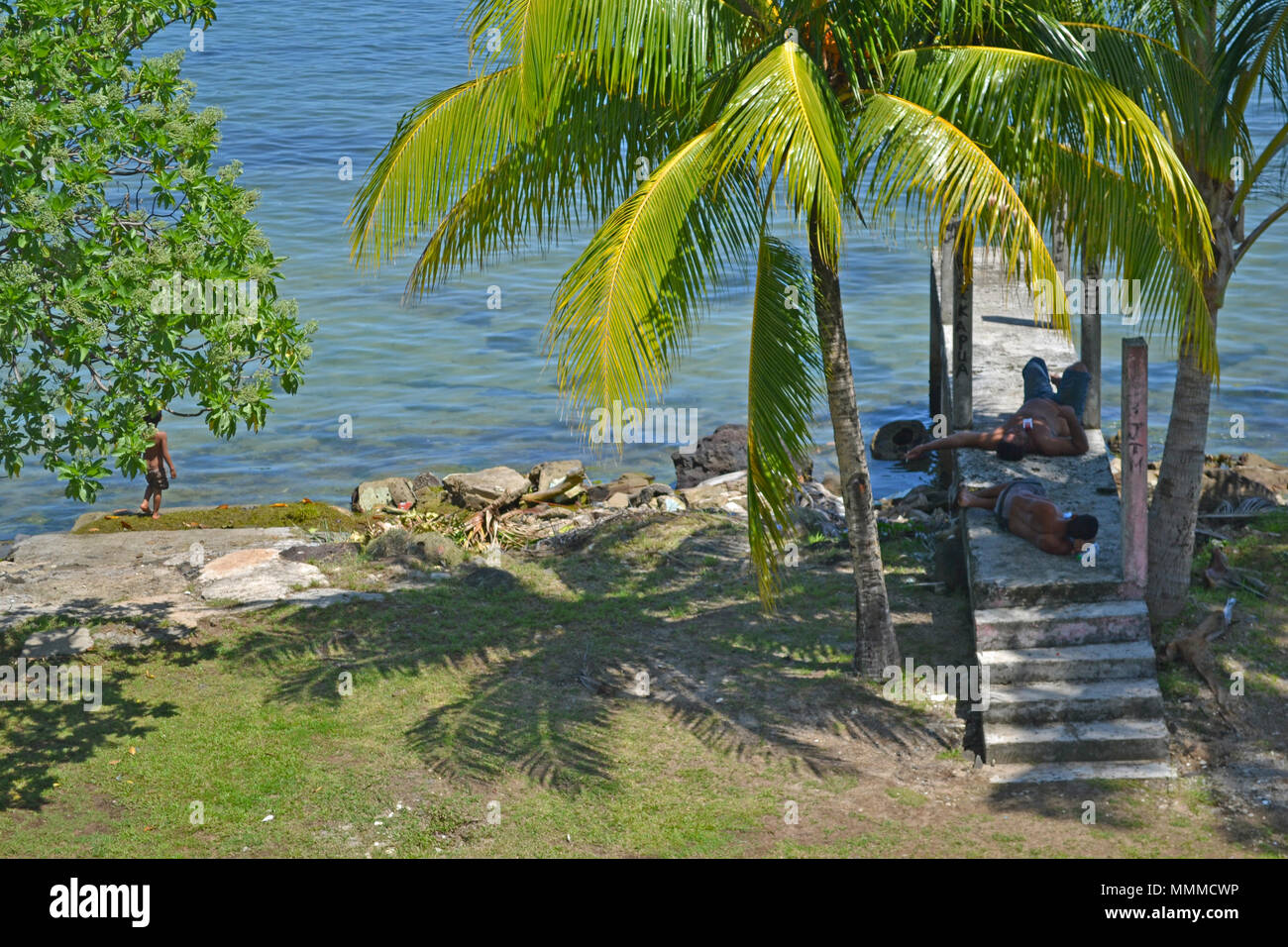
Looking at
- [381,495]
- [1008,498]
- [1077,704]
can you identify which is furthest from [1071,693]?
[381,495]

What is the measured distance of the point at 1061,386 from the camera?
13.7 m

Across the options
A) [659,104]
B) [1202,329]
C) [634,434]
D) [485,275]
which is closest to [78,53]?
[659,104]

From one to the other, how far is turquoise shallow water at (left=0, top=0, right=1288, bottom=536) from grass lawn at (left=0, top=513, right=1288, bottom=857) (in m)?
8.45

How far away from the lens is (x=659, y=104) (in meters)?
9.89

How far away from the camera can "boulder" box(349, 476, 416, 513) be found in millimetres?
18672

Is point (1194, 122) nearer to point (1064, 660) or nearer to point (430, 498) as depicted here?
point (1064, 660)

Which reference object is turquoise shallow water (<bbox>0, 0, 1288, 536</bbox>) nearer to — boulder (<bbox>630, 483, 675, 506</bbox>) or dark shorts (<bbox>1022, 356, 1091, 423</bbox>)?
boulder (<bbox>630, 483, 675, 506</bbox>)

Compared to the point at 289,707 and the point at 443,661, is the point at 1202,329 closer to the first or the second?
the point at 443,661

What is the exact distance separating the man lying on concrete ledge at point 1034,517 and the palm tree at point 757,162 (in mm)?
1728

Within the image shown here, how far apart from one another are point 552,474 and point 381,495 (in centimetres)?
238

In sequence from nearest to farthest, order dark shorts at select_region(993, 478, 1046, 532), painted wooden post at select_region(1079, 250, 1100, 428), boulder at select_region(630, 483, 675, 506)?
dark shorts at select_region(993, 478, 1046, 532)
painted wooden post at select_region(1079, 250, 1100, 428)
boulder at select_region(630, 483, 675, 506)

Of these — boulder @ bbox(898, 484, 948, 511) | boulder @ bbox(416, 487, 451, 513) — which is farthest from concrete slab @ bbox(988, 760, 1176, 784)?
boulder @ bbox(416, 487, 451, 513)

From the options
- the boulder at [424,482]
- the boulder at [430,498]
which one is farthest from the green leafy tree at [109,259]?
the boulder at [424,482]

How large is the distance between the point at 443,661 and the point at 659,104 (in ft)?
16.7
